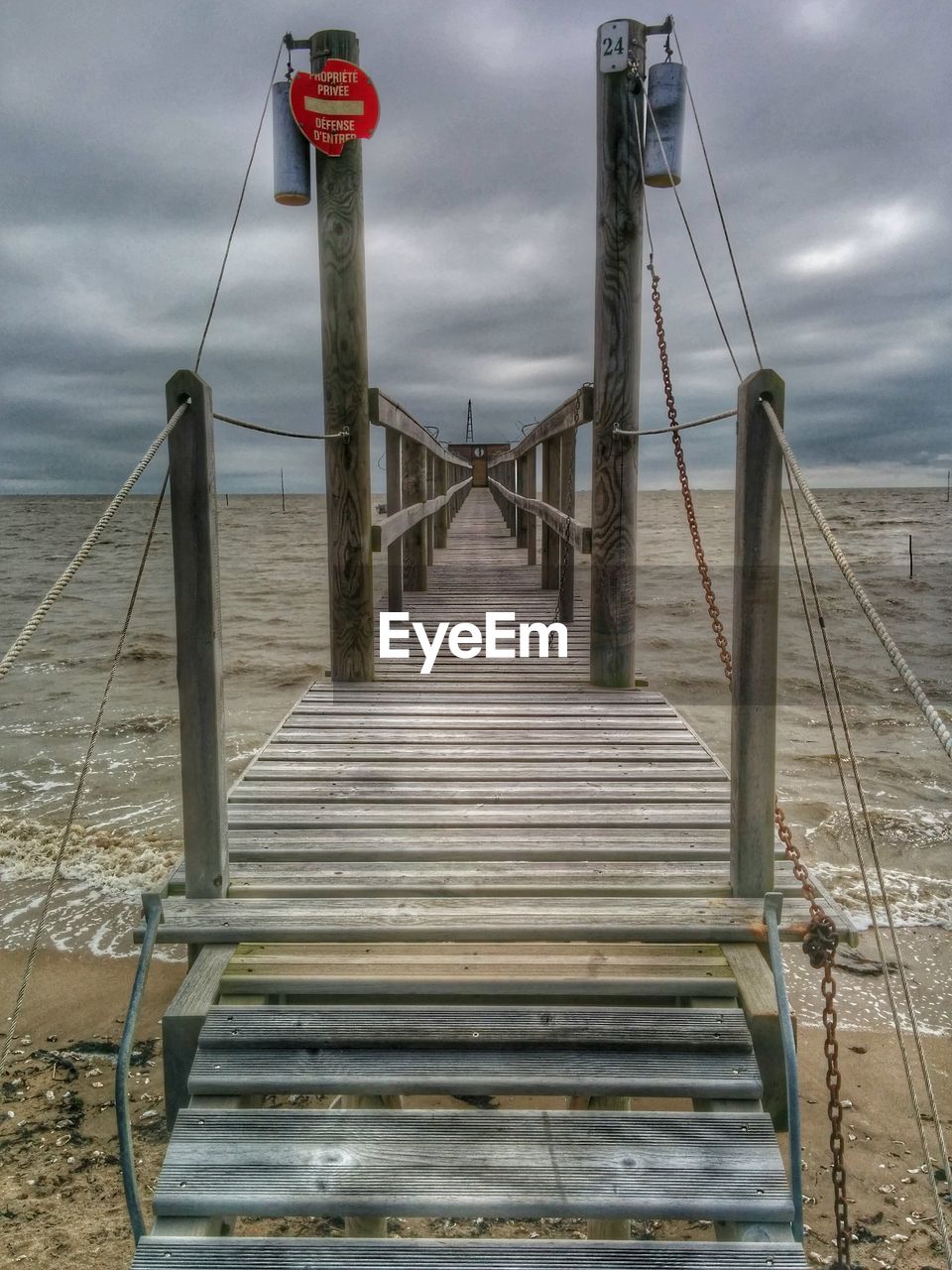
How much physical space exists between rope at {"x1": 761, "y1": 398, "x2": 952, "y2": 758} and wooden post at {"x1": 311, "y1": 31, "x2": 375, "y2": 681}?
285cm

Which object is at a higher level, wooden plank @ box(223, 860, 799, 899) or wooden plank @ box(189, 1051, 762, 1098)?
wooden plank @ box(223, 860, 799, 899)

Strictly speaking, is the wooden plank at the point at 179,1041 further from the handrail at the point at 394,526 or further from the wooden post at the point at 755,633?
the handrail at the point at 394,526

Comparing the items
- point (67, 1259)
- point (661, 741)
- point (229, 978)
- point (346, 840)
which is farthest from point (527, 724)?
point (67, 1259)

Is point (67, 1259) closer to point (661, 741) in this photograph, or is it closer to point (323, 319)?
point (661, 741)

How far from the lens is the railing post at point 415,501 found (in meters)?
7.64

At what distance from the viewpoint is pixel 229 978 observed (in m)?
2.18

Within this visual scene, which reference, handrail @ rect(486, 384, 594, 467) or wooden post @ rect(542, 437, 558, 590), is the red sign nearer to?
handrail @ rect(486, 384, 594, 467)

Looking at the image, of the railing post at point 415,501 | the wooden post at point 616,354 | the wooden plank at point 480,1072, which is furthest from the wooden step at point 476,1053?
the railing post at point 415,501

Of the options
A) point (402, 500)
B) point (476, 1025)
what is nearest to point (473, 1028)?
point (476, 1025)

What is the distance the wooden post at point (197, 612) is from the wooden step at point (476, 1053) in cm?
54

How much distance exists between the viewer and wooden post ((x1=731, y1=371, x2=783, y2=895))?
2.31m

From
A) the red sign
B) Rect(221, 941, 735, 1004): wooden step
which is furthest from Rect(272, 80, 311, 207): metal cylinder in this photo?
Rect(221, 941, 735, 1004): wooden step

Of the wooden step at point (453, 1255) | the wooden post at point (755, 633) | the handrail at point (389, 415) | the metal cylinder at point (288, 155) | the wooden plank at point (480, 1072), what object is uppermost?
the metal cylinder at point (288, 155)

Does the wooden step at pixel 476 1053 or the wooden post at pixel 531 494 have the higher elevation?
the wooden post at pixel 531 494
